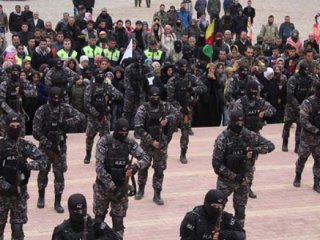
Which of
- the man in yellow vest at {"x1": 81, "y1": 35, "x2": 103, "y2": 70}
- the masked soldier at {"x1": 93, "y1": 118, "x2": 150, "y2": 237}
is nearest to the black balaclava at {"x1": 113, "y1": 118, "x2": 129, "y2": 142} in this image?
the masked soldier at {"x1": 93, "y1": 118, "x2": 150, "y2": 237}

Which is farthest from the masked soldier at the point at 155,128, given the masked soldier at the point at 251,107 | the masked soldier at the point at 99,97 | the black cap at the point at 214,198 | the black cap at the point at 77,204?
the black cap at the point at 77,204

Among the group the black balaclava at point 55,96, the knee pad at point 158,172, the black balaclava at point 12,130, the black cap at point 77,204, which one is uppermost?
the black balaclava at point 55,96

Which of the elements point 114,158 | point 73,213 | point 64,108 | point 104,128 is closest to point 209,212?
point 73,213

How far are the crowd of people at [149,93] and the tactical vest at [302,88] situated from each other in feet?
0.07

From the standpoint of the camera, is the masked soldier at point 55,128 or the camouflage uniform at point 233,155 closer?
the camouflage uniform at point 233,155

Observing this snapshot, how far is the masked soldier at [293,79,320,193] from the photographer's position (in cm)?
1296

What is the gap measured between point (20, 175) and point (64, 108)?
7.68ft

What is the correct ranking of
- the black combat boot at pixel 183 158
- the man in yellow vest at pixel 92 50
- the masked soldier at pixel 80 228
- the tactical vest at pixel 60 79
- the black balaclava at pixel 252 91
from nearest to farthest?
the masked soldier at pixel 80 228 → the black balaclava at pixel 252 91 → the tactical vest at pixel 60 79 → the black combat boot at pixel 183 158 → the man in yellow vest at pixel 92 50

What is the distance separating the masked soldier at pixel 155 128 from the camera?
40.3ft

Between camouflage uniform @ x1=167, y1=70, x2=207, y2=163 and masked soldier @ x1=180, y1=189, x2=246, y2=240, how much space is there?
21.2 feet

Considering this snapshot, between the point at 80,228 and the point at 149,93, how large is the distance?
16.7 ft

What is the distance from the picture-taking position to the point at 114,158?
33.4 feet

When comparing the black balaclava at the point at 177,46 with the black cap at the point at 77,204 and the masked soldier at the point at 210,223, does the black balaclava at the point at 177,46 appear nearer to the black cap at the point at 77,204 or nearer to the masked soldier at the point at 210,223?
the masked soldier at the point at 210,223

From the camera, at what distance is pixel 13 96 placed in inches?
558
